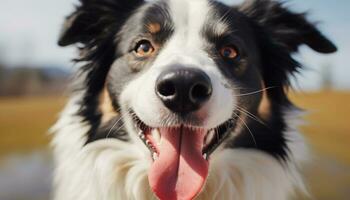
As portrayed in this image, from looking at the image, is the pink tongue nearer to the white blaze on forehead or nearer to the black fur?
the black fur

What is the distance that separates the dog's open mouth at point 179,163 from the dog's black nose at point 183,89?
0.51 feet

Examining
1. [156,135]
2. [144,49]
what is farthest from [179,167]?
[144,49]

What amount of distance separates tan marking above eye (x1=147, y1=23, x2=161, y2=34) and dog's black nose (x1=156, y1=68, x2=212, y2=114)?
0.58 meters

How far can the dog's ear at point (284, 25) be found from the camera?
2830 mm

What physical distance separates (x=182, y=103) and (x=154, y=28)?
654 millimetres

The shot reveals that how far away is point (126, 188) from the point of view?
2.45 m

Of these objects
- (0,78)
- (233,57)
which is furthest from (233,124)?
(0,78)

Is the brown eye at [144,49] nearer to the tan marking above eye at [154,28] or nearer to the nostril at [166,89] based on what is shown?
the tan marking above eye at [154,28]

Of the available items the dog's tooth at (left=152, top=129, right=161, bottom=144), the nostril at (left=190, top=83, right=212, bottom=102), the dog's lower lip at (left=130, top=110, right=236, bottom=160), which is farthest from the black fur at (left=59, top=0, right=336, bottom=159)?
the nostril at (left=190, top=83, right=212, bottom=102)

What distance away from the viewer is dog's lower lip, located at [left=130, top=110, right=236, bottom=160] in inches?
87.8

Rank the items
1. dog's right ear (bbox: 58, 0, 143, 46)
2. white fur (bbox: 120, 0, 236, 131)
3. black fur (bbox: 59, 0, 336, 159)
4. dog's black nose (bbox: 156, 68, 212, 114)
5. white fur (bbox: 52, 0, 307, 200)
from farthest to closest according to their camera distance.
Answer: dog's right ear (bbox: 58, 0, 143, 46)
black fur (bbox: 59, 0, 336, 159)
white fur (bbox: 52, 0, 307, 200)
white fur (bbox: 120, 0, 236, 131)
dog's black nose (bbox: 156, 68, 212, 114)

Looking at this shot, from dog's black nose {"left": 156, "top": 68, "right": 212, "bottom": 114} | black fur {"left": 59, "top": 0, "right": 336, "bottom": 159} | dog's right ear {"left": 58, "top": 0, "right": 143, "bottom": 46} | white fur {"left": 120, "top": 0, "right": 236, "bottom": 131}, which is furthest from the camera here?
dog's right ear {"left": 58, "top": 0, "right": 143, "bottom": 46}

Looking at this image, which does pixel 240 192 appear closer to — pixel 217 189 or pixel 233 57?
pixel 217 189

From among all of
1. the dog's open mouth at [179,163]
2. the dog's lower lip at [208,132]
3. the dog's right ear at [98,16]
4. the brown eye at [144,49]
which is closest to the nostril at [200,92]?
the dog's open mouth at [179,163]
